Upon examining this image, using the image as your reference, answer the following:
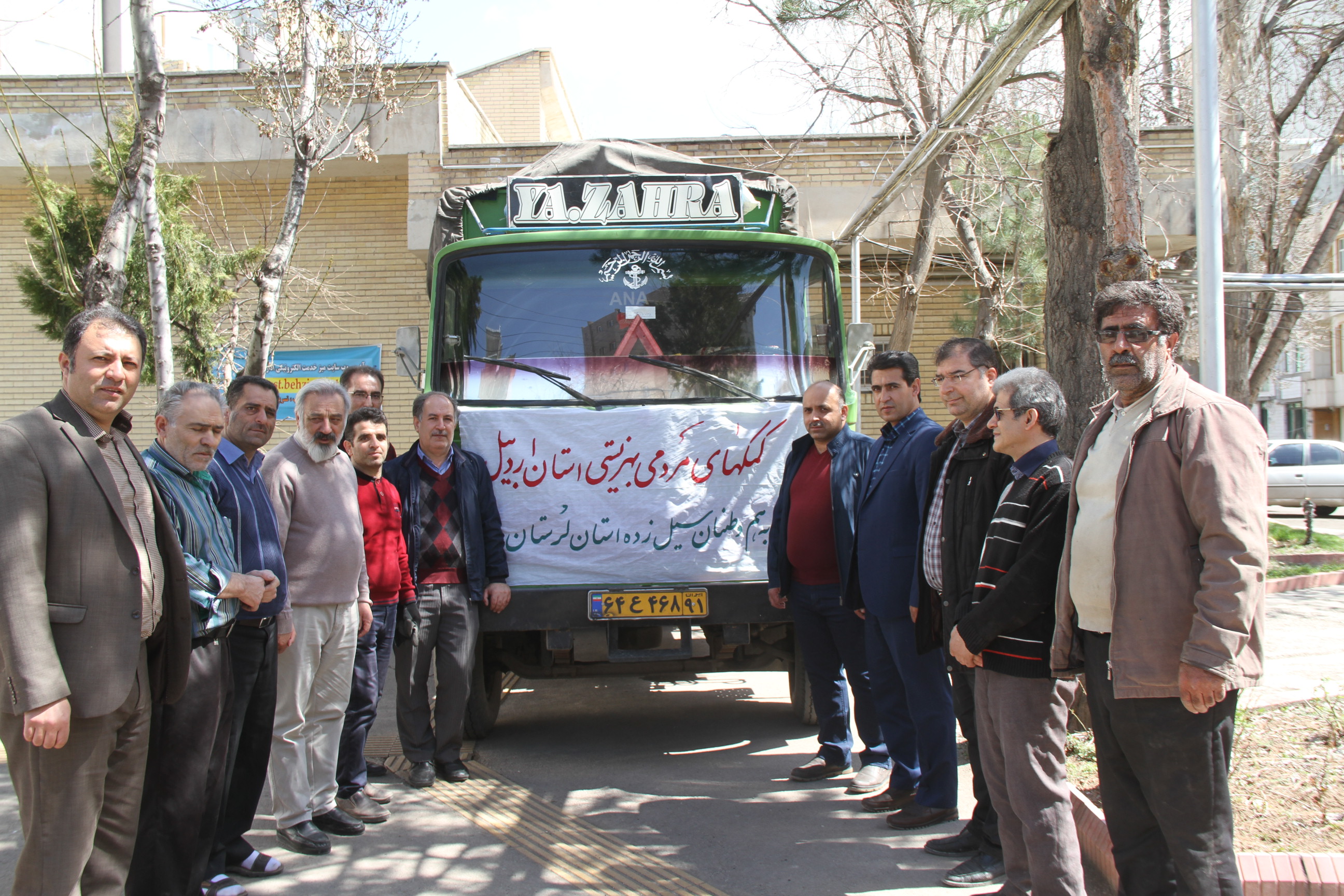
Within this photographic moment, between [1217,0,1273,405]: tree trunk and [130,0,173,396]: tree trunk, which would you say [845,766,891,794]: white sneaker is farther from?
[1217,0,1273,405]: tree trunk

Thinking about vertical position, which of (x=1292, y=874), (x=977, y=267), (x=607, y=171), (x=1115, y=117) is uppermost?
(x=607, y=171)

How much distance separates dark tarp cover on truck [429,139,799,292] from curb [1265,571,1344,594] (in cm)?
728

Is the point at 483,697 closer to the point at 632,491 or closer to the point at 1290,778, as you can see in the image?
the point at 632,491

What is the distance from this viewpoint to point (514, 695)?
24.4ft

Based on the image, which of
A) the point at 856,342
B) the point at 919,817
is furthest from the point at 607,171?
the point at 919,817

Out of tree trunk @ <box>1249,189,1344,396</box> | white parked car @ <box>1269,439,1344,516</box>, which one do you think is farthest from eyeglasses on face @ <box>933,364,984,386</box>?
white parked car @ <box>1269,439,1344,516</box>

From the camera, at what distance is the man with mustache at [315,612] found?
4250 millimetres

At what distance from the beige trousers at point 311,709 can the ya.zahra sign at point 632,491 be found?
1162 millimetres

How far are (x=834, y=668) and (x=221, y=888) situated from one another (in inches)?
117

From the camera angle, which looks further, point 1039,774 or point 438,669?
point 438,669

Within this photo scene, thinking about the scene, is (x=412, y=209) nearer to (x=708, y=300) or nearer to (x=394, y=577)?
(x=708, y=300)

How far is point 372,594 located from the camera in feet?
16.0

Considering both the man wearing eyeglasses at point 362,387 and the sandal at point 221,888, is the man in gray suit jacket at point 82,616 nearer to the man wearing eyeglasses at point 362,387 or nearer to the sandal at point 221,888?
the sandal at point 221,888

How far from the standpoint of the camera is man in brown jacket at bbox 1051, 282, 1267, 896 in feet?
8.70
